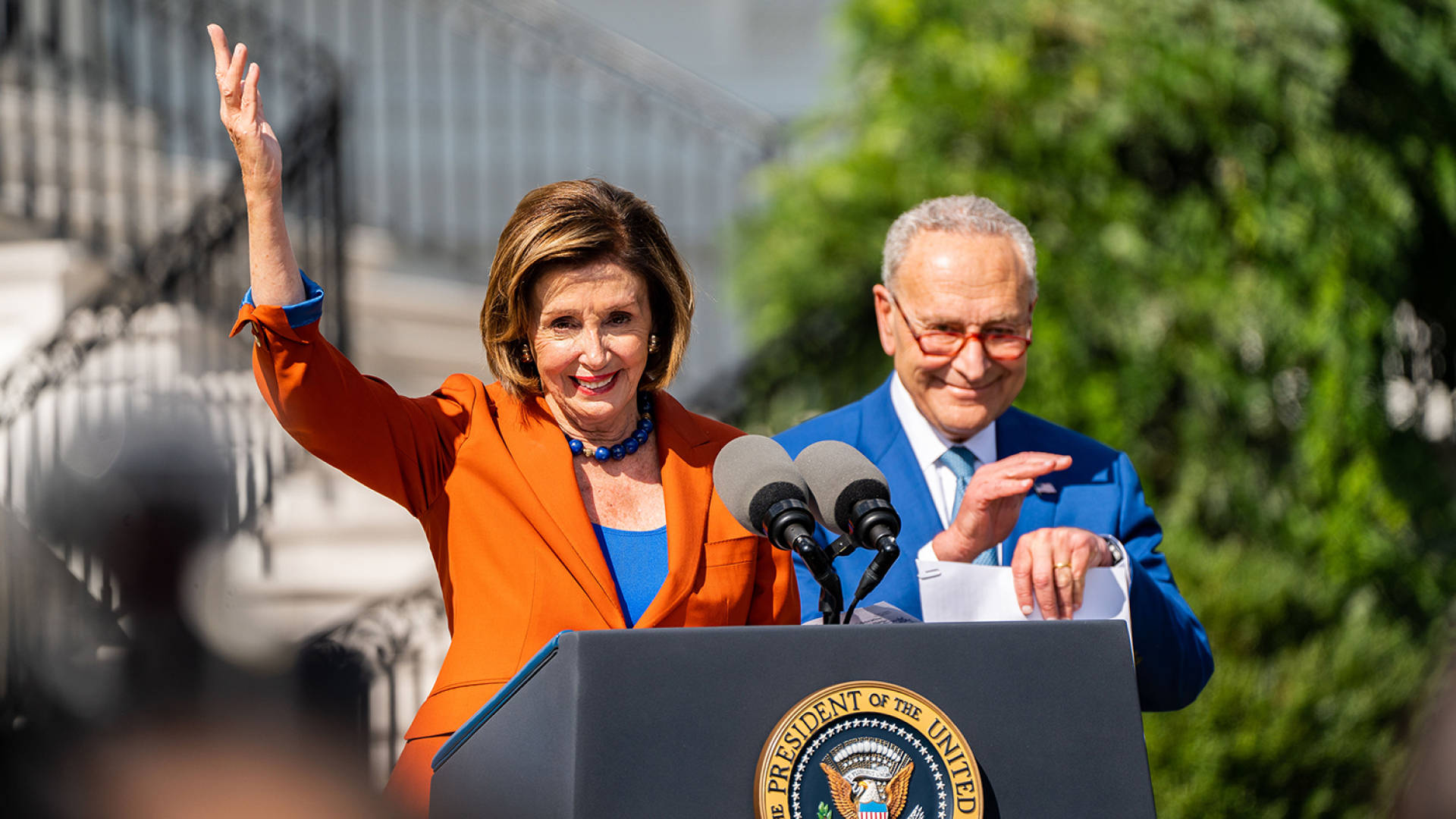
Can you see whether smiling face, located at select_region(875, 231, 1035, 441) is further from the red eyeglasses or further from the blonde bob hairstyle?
the blonde bob hairstyle

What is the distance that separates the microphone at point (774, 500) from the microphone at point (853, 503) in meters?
0.02

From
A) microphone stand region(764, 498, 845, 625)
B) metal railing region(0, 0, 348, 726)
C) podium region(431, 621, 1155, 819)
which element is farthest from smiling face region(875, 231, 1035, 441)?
metal railing region(0, 0, 348, 726)

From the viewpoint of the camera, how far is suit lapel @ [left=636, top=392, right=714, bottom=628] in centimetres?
210

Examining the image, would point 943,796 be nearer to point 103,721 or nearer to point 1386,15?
point 103,721

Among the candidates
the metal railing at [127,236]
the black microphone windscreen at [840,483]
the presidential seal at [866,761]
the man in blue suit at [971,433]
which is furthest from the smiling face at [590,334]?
the metal railing at [127,236]

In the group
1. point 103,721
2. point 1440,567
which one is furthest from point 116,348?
point 1440,567

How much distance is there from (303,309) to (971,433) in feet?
4.34

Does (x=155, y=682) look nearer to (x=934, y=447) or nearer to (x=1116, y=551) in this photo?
(x=934, y=447)

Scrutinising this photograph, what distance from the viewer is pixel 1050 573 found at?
211 centimetres

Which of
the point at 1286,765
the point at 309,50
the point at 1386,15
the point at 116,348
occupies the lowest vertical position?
the point at 1286,765

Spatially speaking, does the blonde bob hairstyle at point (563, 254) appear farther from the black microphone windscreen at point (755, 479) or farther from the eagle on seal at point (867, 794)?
the eagle on seal at point (867, 794)

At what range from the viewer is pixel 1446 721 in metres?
1.07

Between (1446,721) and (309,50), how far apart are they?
891cm

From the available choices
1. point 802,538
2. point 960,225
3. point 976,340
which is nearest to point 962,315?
point 976,340
